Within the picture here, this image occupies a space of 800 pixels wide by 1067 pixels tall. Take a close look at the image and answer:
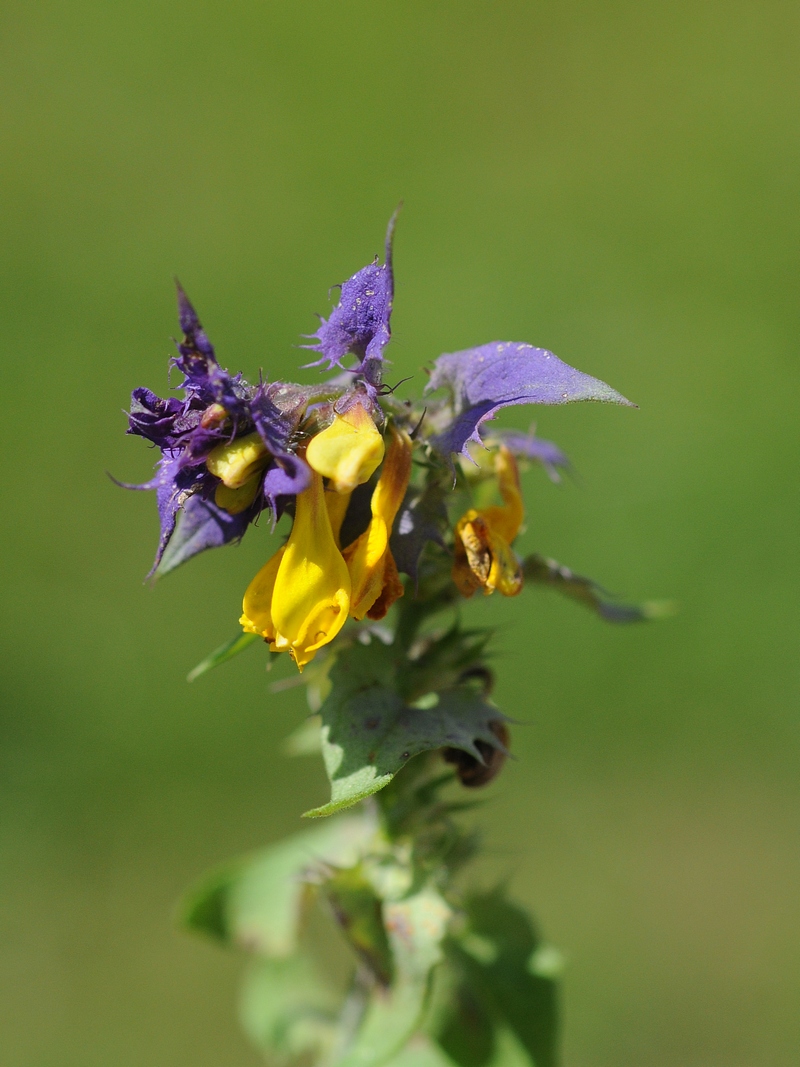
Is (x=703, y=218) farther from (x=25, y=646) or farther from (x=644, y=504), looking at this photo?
(x=25, y=646)

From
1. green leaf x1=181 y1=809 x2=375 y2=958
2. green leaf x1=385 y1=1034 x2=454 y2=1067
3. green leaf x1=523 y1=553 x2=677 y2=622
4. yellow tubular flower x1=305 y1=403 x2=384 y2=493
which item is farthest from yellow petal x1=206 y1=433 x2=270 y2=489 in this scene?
green leaf x1=385 y1=1034 x2=454 y2=1067

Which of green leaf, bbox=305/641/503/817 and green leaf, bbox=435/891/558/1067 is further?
green leaf, bbox=435/891/558/1067

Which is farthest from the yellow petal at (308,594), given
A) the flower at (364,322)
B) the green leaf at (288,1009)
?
the green leaf at (288,1009)

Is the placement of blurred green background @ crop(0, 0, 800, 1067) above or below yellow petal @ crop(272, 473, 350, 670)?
below

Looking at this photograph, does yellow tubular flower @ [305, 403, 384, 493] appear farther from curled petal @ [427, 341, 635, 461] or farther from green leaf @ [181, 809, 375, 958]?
green leaf @ [181, 809, 375, 958]

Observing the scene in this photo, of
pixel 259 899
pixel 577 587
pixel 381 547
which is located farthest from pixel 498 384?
pixel 259 899

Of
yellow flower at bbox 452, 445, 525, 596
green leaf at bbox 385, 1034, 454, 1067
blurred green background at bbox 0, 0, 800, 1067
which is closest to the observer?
yellow flower at bbox 452, 445, 525, 596
